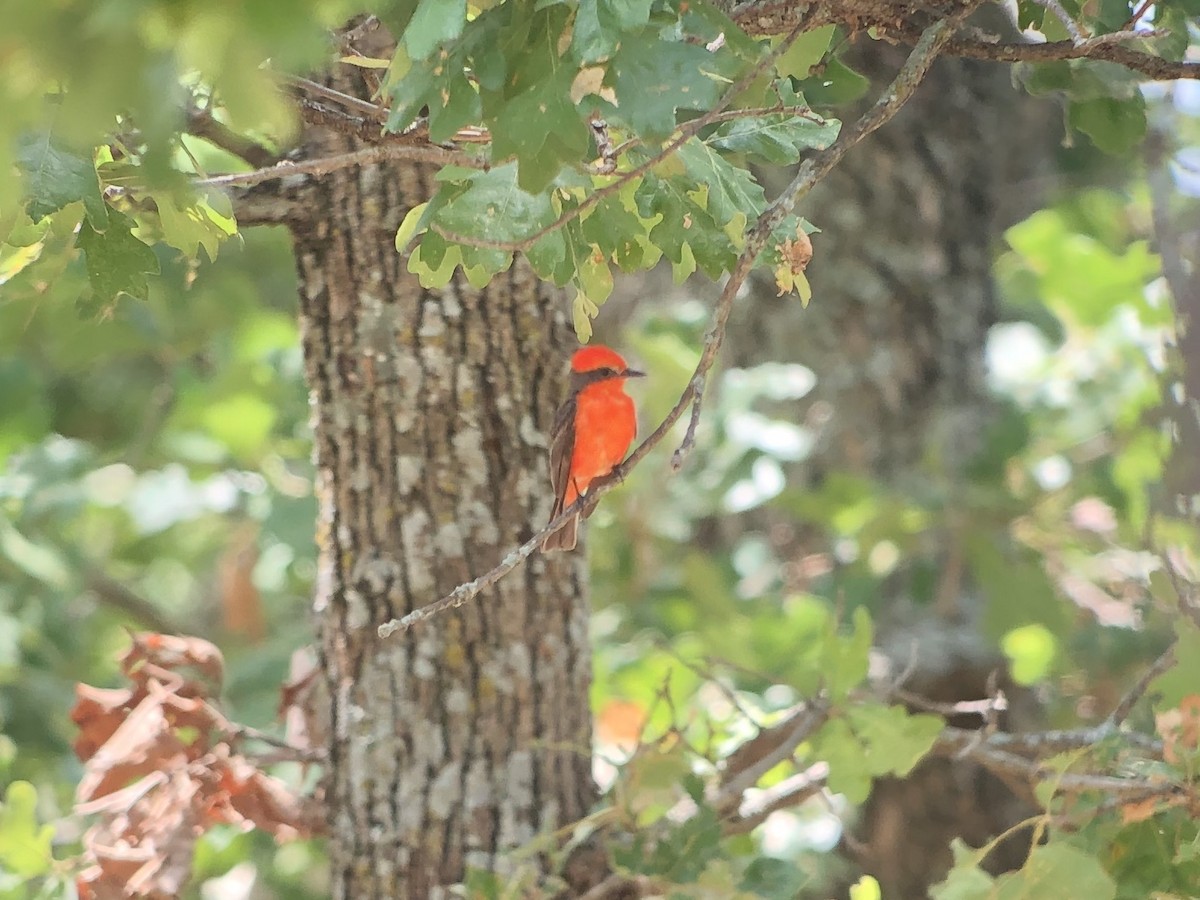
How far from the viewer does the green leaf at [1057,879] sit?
6.93 ft

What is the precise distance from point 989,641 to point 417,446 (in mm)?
2688

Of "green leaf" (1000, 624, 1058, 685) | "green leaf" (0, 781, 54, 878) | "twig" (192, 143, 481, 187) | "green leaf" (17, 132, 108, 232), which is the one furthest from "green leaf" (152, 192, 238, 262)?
"green leaf" (1000, 624, 1058, 685)

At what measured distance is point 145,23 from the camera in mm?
908


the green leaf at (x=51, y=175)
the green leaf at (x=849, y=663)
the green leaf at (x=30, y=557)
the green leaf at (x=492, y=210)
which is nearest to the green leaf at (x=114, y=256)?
the green leaf at (x=51, y=175)

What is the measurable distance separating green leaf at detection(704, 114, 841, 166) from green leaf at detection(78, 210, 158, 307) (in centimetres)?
91

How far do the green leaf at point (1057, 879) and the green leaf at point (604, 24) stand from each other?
1.48m

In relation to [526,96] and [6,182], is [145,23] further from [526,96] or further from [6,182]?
[526,96]

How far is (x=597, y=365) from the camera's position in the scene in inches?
132

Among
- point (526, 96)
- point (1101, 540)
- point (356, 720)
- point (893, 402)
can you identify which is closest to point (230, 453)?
point (356, 720)

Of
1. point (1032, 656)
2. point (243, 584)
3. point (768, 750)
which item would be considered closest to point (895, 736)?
point (768, 750)

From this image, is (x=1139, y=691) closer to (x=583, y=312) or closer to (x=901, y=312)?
(x=583, y=312)

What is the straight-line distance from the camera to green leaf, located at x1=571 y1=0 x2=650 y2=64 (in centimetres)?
140

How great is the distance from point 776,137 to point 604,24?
635mm

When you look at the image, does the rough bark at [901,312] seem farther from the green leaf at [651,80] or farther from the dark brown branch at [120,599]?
the green leaf at [651,80]
